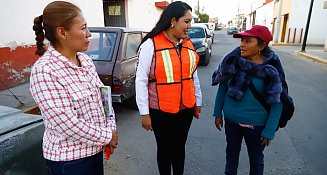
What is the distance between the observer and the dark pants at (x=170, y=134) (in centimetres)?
219

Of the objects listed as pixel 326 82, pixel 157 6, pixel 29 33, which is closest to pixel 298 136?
pixel 326 82

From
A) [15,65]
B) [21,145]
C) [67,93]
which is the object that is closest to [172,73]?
[67,93]

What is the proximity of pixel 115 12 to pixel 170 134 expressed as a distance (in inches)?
491

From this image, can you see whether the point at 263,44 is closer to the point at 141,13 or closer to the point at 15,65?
the point at 15,65

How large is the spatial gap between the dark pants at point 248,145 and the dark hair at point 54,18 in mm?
1679

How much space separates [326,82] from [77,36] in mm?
7853

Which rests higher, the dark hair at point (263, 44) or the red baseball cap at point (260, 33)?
the red baseball cap at point (260, 33)

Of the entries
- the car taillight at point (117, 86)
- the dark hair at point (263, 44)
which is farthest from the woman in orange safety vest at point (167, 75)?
the car taillight at point (117, 86)

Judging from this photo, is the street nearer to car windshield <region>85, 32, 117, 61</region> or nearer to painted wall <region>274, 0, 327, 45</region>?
car windshield <region>85, 32, 117, 61</region>

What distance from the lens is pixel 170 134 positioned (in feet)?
7.44

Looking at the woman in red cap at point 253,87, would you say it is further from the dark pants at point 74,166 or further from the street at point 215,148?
the dark pants at point 74,166

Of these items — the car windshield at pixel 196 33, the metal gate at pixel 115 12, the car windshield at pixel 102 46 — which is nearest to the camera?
the car windshield at pixel 102 46

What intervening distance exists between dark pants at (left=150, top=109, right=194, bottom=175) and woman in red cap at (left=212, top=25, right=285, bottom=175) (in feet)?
1.41

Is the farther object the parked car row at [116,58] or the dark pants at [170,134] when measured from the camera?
the parked car row at [116,58]
